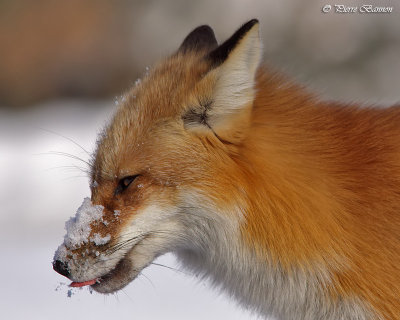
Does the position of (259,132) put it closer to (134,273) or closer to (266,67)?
(266,67)

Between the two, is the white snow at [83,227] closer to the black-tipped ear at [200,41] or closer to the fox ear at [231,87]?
the fox ear at [231,87]

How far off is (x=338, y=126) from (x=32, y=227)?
626 cm

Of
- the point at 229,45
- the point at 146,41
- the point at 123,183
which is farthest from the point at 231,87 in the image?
the point at 146,41

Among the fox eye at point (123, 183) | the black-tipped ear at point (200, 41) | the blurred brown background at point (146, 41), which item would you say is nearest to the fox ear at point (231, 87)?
the fox eye at point (123, 183)

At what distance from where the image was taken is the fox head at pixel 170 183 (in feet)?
11.2

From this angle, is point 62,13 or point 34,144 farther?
point 62,13

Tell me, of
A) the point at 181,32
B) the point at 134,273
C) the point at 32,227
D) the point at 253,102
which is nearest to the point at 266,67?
the point at 253,102

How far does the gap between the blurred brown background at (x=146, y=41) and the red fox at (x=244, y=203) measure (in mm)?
10019

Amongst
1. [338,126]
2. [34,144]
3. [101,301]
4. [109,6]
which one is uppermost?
[109,6]

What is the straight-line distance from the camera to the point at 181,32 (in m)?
14.4

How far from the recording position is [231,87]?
11.1 feet

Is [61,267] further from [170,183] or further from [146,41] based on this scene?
[146,41]

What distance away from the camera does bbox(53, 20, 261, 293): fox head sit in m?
3.42

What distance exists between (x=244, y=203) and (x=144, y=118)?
2.46 ft
